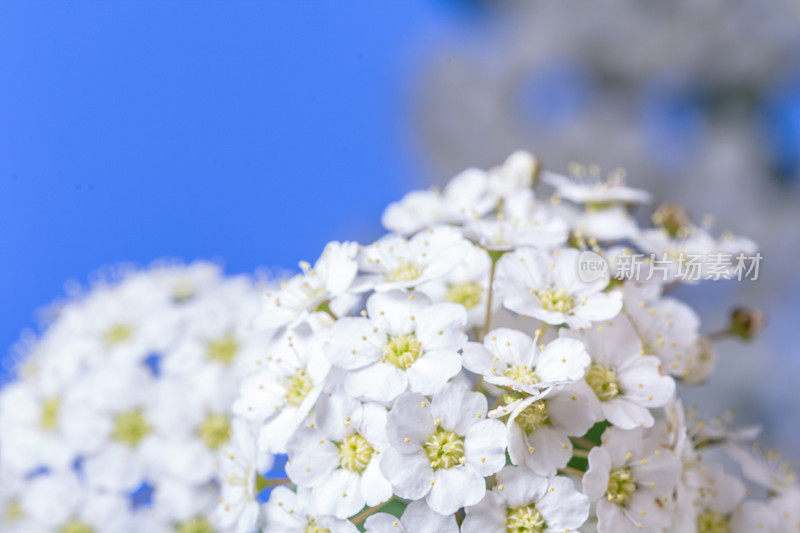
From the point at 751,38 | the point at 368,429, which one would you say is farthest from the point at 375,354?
the point at 751,38

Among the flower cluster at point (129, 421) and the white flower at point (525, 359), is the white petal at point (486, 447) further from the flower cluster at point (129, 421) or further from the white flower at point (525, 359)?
the flower cluster at point (129, 421)

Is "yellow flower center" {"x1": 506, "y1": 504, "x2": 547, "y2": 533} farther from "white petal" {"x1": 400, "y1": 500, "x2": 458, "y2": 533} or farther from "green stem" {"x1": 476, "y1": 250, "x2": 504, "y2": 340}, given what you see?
"green stem" {"x1": 476, "y1": 250, "x2": 504, "y2": 340}

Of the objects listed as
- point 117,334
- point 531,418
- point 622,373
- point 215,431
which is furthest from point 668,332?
point 117,334

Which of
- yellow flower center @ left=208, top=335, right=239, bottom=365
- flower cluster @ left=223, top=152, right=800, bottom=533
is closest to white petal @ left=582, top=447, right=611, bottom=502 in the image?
flower cluster @ left=223, top=152, right=800, bottom=533

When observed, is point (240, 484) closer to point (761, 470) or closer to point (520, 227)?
point (520, 227)

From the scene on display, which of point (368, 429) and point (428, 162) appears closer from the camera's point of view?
point (368, 429)

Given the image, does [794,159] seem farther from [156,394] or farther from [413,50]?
[156,394]

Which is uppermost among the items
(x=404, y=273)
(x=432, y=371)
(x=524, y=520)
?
(x=404, y=273)
